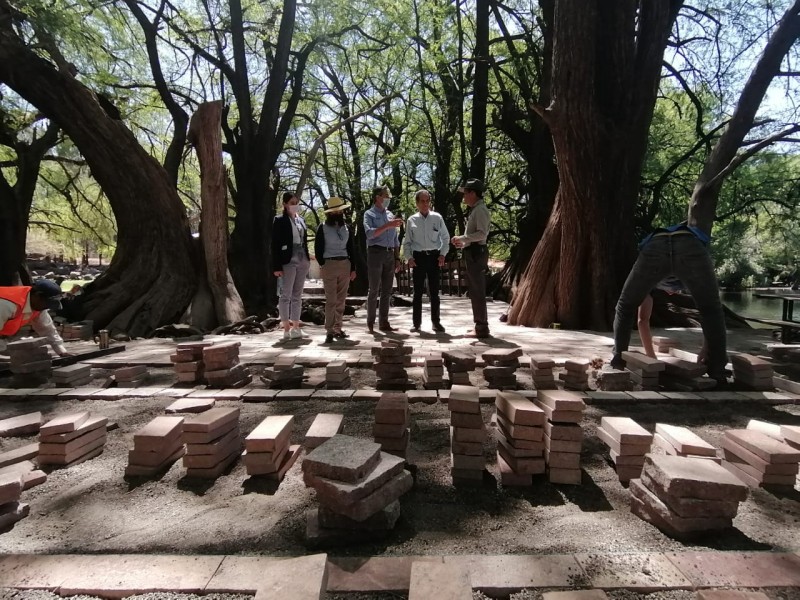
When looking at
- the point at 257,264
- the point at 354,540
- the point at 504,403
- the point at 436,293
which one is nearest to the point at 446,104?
the point at 257,264

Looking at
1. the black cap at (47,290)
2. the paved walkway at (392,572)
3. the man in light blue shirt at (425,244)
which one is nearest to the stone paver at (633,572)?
the paved walkway at (392,572)

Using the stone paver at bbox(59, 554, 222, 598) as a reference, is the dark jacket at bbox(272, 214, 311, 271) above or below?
above

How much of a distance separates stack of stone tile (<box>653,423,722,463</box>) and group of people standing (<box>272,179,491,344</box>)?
3563 millimetres

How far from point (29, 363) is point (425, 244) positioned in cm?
463

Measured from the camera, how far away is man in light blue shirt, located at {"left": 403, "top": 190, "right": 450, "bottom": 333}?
6.14 m

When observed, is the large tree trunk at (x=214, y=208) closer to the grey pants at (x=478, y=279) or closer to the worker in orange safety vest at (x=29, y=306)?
the worker in orange safety vest at (x=29, y=306)

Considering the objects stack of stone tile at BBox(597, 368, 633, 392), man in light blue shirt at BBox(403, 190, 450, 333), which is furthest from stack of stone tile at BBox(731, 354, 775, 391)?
man in light blue shirt at BBox(403, 190, 450, 333)

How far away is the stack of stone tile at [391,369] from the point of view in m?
3.85

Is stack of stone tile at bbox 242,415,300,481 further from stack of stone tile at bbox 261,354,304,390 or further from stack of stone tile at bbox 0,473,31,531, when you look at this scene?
stack of stone tile at bbox 261,354,304,390

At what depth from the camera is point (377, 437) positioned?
98.8 inches

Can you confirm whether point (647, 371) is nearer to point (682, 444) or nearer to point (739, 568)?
point (682, 444)

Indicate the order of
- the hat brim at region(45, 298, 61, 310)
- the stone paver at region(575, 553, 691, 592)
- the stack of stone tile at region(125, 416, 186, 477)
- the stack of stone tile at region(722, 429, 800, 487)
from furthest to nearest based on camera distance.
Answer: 1. the hat brim at region(45, 298, 61, 310)
2. the stack of stone tile at region(125, 416, 186, 477)
3. the stack of stone tile at region(722, 429, 800, 487)
4. the stone paver at region(575, 553, 691, 592)

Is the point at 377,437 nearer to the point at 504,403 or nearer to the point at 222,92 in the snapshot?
the point at 504,403

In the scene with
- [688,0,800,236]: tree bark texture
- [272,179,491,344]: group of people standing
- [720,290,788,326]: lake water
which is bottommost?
[720,290,788,326]: lake water
